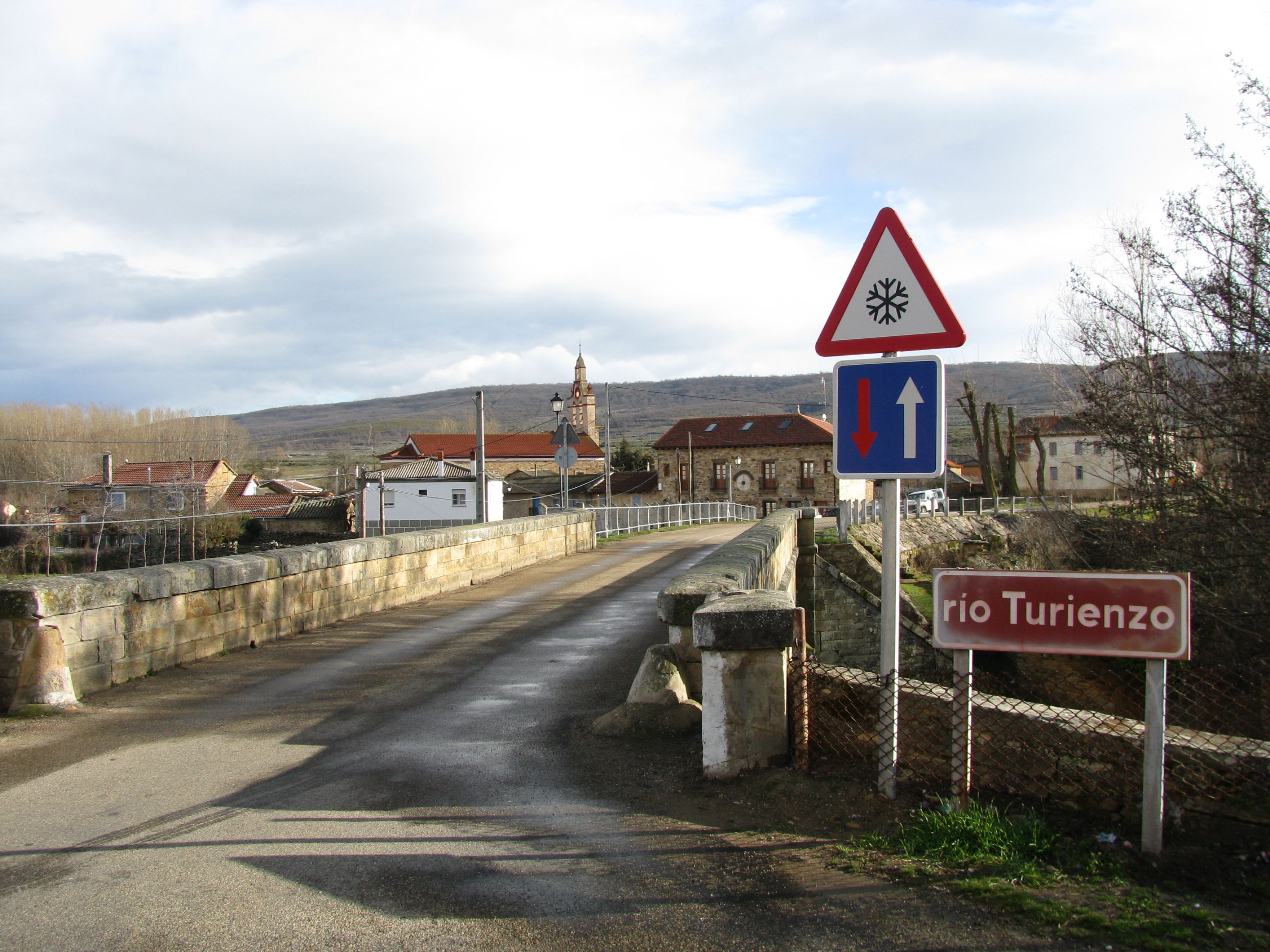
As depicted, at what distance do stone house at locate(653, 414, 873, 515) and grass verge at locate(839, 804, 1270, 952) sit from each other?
210 feet

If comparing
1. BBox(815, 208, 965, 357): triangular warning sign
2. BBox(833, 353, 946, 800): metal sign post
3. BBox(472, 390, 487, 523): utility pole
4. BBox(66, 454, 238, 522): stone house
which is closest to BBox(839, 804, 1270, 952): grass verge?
BBox(833, 353, 946, 800): metal sign post

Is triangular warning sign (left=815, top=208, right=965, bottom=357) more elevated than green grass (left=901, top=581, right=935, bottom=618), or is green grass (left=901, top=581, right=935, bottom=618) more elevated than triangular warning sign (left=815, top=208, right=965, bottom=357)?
triangular warning sign (left=815, top=208, right=965, bottom=357)

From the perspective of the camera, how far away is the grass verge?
2.81m

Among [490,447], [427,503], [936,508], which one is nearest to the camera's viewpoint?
[936,508]

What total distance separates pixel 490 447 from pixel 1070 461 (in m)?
68.6

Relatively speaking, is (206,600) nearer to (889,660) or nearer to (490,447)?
(889,660)

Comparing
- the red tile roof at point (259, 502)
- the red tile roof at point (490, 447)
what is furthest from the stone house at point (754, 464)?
the red tile roof at point (259, 502)

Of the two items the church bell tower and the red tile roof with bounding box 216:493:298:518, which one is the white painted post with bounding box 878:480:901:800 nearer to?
the red tile roof with bounding box 216:493:298:518

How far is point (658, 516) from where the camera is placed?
37.2 m

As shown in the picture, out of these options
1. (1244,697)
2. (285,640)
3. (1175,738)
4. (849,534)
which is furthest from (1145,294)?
(849,534)

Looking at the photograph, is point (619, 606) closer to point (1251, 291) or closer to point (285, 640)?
point (285, 640)

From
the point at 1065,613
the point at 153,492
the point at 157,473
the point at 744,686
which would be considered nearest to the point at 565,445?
the point at 744,686

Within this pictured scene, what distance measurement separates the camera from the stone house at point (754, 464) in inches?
2731

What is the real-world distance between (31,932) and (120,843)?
791mm
